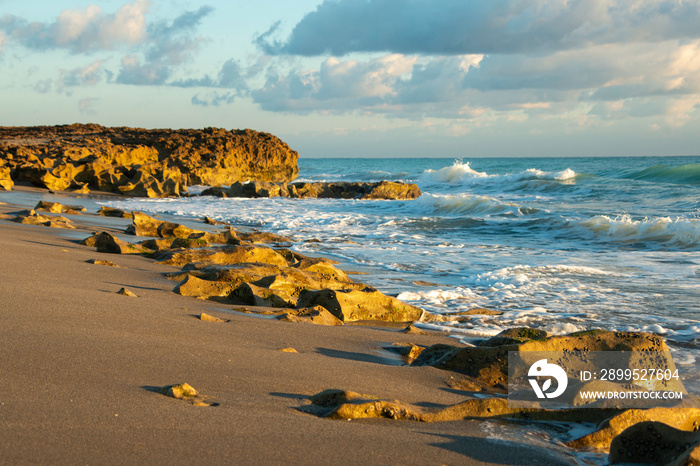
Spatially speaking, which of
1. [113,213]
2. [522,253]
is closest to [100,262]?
[522,253]

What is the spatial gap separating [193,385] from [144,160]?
27.5 metres

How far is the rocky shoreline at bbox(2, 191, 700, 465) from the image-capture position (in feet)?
7.43

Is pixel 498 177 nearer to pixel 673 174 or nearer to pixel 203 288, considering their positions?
pixel 673 174

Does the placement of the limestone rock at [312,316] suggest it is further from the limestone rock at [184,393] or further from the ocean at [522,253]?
the limestone rock at [184,393]

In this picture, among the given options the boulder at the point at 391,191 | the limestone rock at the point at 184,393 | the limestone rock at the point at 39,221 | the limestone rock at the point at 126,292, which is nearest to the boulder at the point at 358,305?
the limestone rock at the point at 126,292

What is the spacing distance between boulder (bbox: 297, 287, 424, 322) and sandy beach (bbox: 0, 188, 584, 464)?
0.51 m

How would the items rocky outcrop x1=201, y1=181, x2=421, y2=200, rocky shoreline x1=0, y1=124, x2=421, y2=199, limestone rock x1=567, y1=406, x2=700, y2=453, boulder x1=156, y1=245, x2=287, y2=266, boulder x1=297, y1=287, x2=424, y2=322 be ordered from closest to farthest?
limestone rock x1=567, y1=406, x2=700, y2=453 → boulder x1=297, y1=287, x2=424, y2=322 → boulder x1=156, y1=245, x2=287, y2=266 → rocky shoreline x1=0, y1=124, x2=421, y2=199 → rocky outcrop x1=201, y1=181, x2=421, y2=200

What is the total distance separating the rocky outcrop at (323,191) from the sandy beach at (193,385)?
19.9 meters

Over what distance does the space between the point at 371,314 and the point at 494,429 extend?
2574 millimetres

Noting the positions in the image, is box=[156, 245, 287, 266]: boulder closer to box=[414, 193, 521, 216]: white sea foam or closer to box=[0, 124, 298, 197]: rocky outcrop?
box=[414, 193, 521, 216]: white sea foam

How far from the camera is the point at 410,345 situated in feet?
13.1

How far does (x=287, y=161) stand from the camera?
33625 millimetres

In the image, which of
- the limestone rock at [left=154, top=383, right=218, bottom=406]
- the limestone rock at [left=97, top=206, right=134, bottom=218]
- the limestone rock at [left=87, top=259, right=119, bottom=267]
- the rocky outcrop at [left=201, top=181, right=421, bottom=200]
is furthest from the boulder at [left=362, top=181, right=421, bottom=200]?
the limestone rock at [left=154, top=383, right=218, bottom=406]

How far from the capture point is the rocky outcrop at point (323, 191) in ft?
78.9
